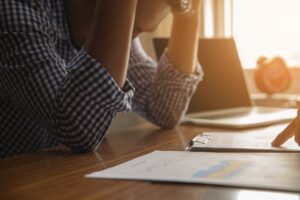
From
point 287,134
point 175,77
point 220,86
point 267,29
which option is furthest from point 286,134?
point 267,29

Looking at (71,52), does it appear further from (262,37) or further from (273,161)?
(262,37)

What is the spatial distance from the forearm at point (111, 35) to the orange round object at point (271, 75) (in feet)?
3.19

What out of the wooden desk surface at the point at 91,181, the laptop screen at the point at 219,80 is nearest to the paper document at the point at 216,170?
the wooden desk surface at the point at 91,181

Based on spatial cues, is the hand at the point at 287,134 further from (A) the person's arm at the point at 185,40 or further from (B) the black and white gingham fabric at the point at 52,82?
(A) the person's arm at the point at 185,40

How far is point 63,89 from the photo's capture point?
0.79 m

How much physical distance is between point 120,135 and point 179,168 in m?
0.52

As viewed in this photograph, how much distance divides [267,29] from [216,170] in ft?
5.54

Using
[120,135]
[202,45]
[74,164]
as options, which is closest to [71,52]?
[120,135]

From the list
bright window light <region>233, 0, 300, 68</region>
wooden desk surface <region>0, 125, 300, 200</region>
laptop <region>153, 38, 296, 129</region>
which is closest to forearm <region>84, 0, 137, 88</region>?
wooden desk surface <region>0, 125, 300, 200</region>

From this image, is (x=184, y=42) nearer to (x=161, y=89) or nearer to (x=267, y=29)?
(x=161, y=89)

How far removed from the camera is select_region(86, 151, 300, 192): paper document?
19.9 inches

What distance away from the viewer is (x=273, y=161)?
618 millimetres

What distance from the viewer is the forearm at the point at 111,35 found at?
796mm

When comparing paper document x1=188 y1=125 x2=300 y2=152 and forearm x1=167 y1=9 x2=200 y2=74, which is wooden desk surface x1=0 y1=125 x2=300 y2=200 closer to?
paper document x1=188 y1=125 x2=300 y2=152
